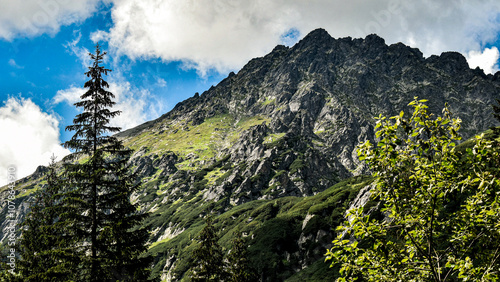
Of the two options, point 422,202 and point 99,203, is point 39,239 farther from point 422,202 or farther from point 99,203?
point 422,202

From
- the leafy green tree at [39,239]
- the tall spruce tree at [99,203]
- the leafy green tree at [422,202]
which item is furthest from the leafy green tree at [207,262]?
the leafy green tree at [422,202]

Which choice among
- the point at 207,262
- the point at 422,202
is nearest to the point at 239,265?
the point at 207,262

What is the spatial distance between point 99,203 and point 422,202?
19.7 metres

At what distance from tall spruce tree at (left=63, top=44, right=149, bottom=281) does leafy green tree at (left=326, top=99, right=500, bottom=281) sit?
16120 millimetres

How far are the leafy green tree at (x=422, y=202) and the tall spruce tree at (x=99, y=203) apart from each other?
16120 mm

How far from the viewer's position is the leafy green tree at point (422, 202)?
6684 mm

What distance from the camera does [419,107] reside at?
6.57m

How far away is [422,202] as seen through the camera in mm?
7199

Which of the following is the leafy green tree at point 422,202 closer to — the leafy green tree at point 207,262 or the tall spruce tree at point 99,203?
the tall spruce tree at point 99,203

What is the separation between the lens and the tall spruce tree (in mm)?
18094

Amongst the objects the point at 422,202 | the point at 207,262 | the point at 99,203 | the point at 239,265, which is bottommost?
the point at 239,265

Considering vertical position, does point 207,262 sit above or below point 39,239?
below

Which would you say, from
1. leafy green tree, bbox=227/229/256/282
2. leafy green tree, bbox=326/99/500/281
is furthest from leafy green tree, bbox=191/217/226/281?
leafy green tree, bbox=326/99/500/281

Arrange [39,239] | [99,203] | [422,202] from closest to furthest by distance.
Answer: [422,202] → [99,203] → [39,239]
